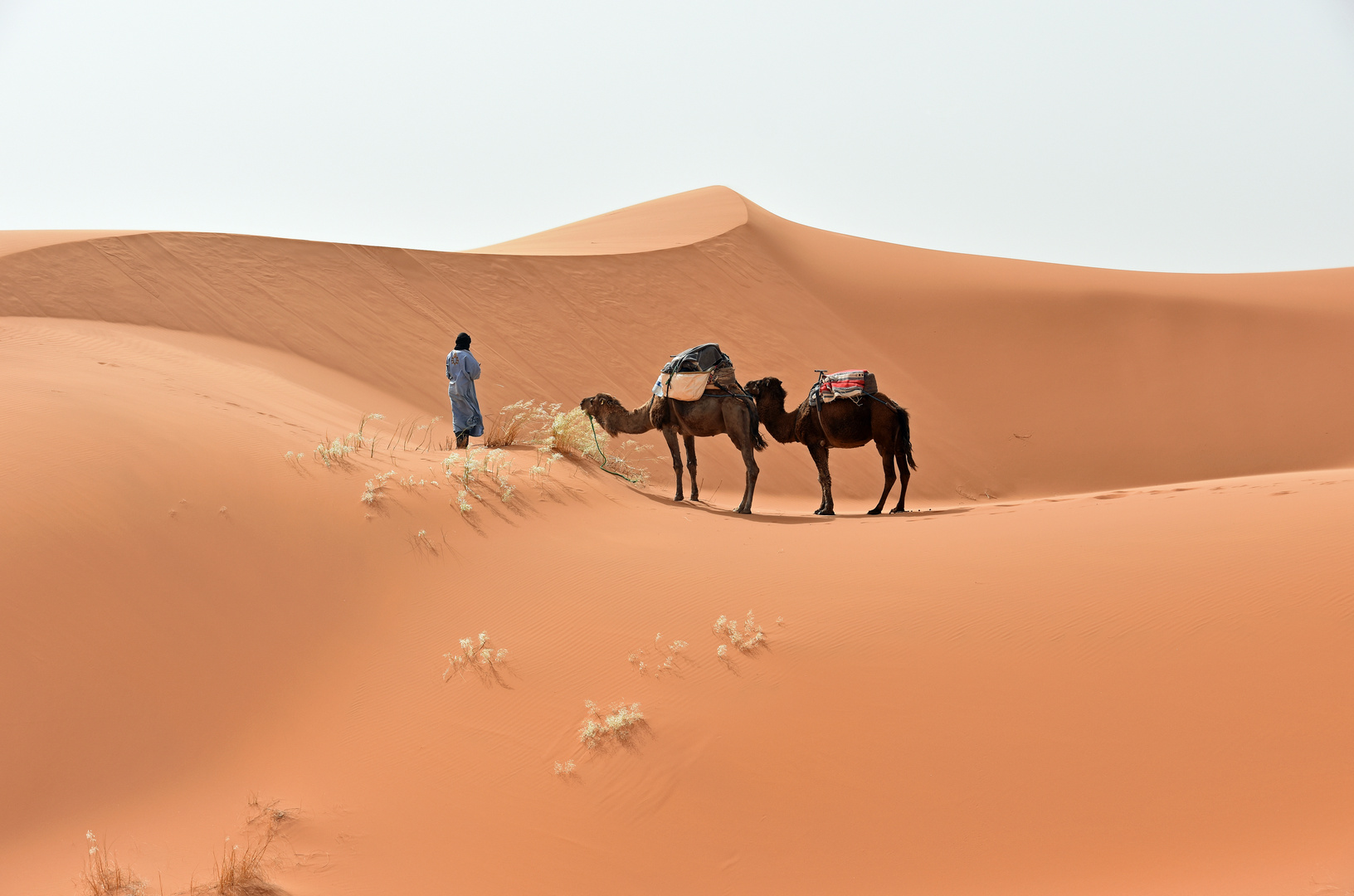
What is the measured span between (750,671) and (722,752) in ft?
2.52

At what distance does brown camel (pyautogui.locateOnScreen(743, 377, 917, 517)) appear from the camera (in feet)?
41.8

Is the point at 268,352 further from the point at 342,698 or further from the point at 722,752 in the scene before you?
the point at 722,752

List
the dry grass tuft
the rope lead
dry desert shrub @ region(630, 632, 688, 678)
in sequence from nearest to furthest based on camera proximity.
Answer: dry desert shrub @ region(630, 632, 688, 678) < the dry grass tuft < the rope lead

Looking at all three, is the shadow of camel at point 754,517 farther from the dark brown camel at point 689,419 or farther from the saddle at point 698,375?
the saddle at point 698,375

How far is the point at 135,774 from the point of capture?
5074 mm

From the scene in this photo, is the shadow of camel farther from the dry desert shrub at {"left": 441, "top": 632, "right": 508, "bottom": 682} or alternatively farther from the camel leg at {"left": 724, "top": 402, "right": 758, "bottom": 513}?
the dry desert shrub at {"left": 441, "top": 632, "right": 508, "bottom": 682}

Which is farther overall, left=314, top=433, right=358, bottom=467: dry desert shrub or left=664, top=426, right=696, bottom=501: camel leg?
left=664, top=426, right=696, bottom=501: camel leg

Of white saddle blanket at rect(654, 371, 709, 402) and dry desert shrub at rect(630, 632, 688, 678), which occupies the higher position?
white saddle blanket at rect(654, 371, 709, 402)

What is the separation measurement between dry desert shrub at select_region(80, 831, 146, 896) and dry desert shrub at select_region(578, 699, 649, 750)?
2355 millimetres

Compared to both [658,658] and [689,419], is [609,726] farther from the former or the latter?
[689,419]

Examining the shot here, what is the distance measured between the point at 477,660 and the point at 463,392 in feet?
18.8

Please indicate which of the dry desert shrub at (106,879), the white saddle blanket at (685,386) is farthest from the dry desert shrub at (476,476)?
the dry desert shrub at (106,879)

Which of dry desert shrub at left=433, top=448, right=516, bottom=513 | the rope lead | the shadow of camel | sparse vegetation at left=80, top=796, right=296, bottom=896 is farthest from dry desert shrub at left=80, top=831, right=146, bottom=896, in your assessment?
the rope lead

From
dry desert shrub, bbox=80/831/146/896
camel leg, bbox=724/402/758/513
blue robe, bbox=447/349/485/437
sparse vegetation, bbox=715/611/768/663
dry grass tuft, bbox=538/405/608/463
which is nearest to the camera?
dry desert shrub, bbox=80/831/146/896
